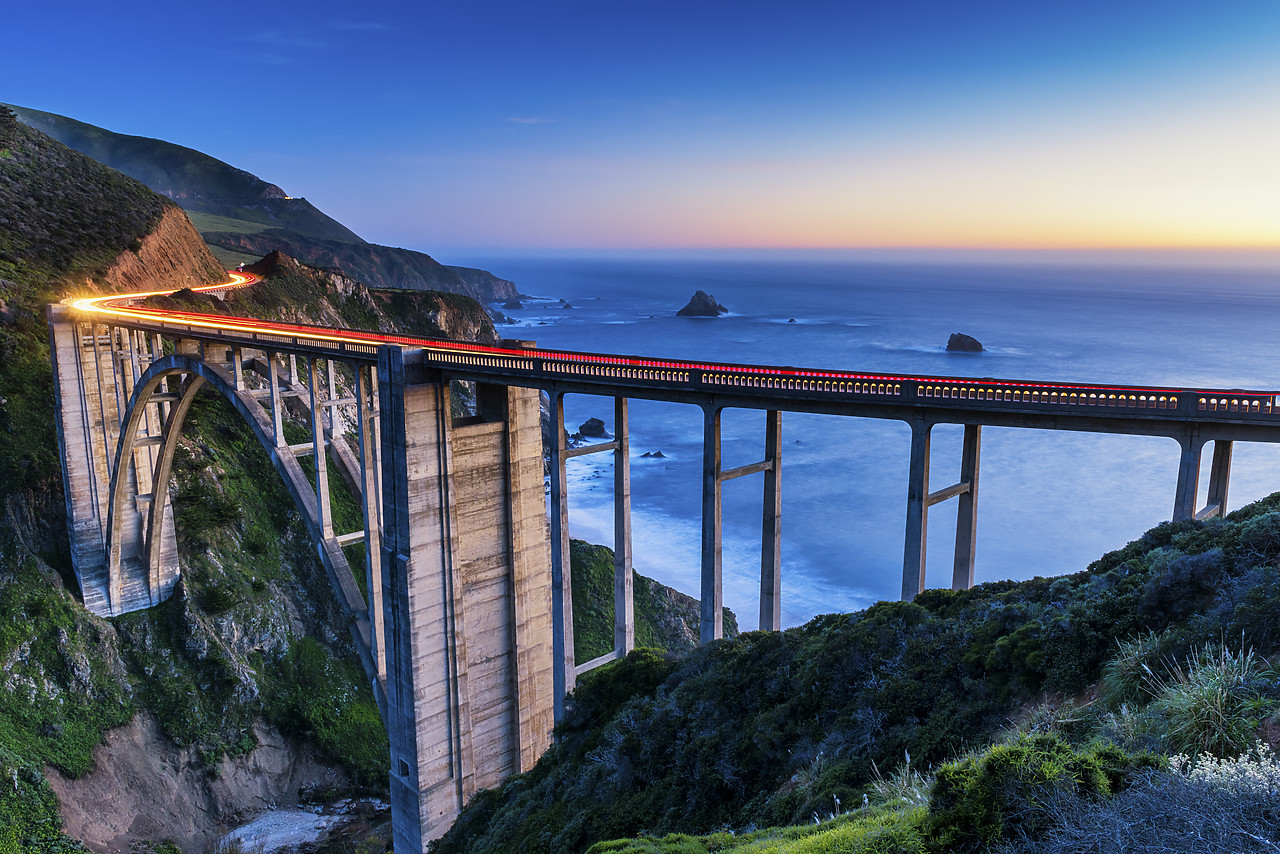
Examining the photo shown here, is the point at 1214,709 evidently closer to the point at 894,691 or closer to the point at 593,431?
the point at 894,691

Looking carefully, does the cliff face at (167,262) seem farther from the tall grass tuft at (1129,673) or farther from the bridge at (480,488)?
the tall grass tuft at (1129,673)

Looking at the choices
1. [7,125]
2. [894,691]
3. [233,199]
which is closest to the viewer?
[894,691]

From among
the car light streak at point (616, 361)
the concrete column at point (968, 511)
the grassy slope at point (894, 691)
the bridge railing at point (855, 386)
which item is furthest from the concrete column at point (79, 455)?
the concrete column at point (968, 511)

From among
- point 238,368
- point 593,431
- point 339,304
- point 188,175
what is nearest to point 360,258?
point 188,175

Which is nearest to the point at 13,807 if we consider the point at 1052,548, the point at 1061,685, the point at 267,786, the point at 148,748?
the point at 148,748

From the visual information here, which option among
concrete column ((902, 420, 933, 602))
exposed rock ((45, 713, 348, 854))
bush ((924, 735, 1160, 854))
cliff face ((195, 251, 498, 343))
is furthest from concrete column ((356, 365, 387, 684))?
cliff face ((195, 251, 498, 343))

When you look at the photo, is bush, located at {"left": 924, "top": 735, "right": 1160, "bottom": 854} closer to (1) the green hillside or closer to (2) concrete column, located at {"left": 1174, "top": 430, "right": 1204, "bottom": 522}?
(2) concrete column, located at {"left": 1174, "top": 430, "right": 1204, "bottom": 522}
